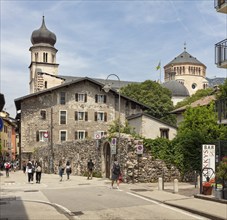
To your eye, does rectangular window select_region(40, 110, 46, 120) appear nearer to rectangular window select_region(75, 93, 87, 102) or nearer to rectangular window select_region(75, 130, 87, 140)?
rectangular window select_region(75, 93, 87, 102)

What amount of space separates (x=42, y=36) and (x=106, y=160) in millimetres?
77452

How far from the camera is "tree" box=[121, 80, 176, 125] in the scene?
7188 cm

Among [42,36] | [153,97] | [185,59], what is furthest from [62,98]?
[185,59]

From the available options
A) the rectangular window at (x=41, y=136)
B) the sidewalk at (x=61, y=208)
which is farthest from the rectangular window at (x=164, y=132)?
the rectangular window at (x=41, y=136)

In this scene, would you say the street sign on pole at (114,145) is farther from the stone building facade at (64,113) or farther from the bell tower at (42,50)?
the bell tower at (42,50)

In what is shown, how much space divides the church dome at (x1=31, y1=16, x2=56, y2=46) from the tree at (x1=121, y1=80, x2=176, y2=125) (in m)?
35.5

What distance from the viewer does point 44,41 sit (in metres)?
103

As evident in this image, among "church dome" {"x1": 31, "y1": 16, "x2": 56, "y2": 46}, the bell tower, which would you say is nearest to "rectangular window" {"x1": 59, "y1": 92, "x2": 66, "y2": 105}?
the bell tower

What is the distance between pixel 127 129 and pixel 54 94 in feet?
64.4

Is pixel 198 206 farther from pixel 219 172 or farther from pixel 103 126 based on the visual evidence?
pixel 103 126

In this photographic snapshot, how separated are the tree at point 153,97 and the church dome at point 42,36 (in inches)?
1398

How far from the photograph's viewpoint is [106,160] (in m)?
29.7

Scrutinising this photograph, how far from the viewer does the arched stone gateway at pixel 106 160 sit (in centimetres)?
2925

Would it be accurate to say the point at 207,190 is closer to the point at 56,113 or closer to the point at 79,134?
the point at 79,134
